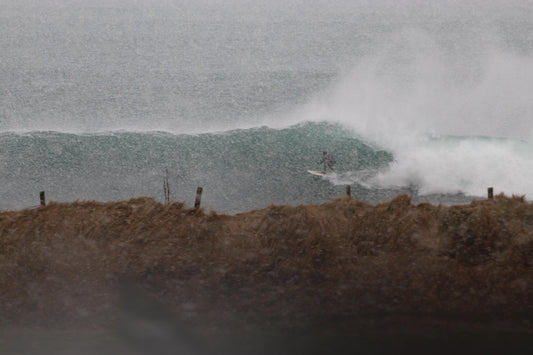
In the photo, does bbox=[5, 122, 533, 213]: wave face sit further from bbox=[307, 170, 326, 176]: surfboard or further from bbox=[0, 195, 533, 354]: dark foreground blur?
bbox=[0, 195, 533, 354]: dark foreground blur

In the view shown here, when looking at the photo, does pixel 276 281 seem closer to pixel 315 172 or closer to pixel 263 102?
pixel 315 172

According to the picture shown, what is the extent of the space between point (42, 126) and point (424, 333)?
118 ft

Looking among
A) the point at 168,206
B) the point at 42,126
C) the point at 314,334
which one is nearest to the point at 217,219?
the point at 168,206

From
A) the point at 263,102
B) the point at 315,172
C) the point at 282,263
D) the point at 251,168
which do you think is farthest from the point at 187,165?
the point at 263,102

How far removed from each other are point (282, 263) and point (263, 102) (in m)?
41.0

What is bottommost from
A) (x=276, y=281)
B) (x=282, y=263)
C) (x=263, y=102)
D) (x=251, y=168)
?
(x=276, y=281)

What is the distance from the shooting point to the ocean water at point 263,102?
90.0 feet

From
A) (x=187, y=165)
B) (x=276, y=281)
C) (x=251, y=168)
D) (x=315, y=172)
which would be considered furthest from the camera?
(x=187, y=165)

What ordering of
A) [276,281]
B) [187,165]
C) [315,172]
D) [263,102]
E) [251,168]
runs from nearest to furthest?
1. [276,281]
2. [315,172]
3. [251,168]
4. [187,165]
5. [263,102]

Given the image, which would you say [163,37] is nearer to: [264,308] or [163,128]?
[163,128]

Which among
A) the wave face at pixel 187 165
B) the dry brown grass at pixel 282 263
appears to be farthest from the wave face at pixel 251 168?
the dry brown grass at pixel 282 263

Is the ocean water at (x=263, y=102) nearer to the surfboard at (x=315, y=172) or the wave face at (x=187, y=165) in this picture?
the wave face at (x=187, y=165)

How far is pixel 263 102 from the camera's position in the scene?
50.8m

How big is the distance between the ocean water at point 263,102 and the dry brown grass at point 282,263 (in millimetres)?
12727
